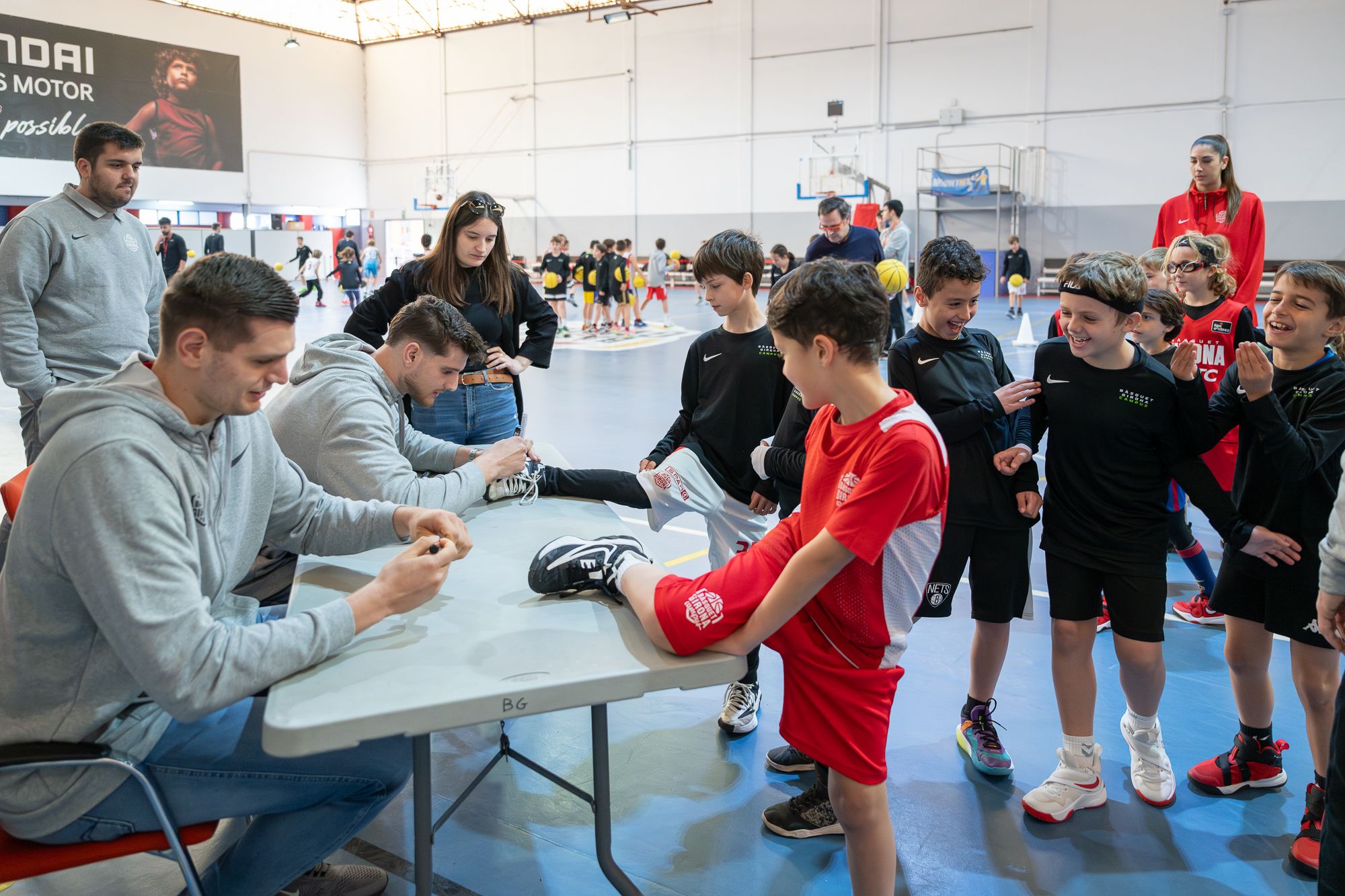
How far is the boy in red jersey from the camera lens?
170 cm

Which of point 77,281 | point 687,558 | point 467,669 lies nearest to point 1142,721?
point 467,669

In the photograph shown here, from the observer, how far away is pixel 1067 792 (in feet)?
8.29

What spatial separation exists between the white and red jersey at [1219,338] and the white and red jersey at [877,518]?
2421 millimetres

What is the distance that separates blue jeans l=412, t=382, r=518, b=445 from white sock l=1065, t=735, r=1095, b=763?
2205mm

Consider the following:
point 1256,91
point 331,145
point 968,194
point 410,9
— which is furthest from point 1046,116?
point 331,145

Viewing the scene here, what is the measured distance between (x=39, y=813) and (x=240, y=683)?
412 mm

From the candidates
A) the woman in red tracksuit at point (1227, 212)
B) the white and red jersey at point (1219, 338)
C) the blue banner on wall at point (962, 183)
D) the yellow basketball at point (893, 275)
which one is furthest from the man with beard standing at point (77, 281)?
the blue banner on wall at point (962, 183)

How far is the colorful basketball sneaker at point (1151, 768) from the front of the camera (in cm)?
257

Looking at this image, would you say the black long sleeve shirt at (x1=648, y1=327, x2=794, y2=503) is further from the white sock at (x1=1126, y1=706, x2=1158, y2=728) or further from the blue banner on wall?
the blue banner on wall

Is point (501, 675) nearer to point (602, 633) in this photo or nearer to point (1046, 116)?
point (602, 633)

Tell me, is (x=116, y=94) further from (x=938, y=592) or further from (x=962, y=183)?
(x=938, y=592)

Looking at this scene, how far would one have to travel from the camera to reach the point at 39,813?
151cm

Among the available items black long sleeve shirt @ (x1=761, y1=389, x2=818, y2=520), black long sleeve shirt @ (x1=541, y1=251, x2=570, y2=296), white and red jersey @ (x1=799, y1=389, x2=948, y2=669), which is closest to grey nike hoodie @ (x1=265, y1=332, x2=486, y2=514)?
black long sleeve shirt @ (x1=761, y1=389, x2=818, y2=520)

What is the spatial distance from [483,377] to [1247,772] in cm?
277
